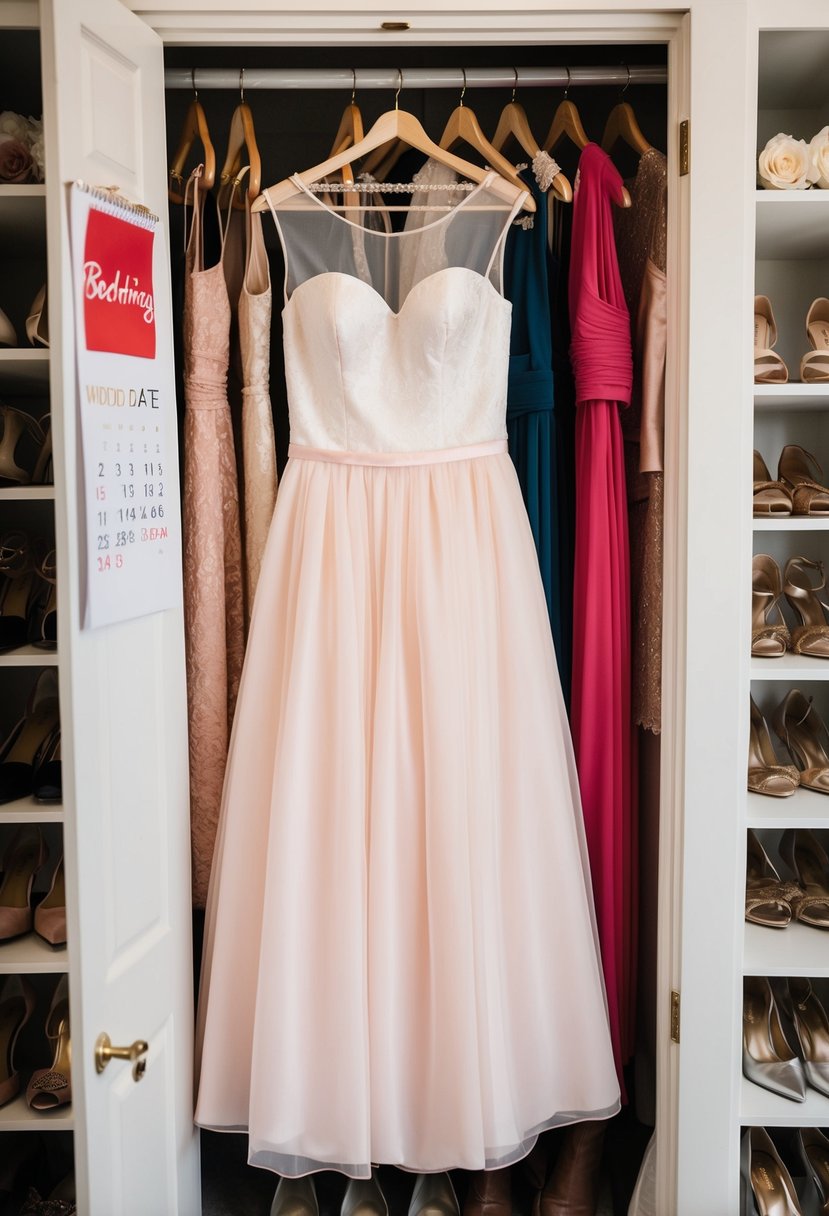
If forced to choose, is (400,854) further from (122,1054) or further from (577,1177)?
(577,1177)

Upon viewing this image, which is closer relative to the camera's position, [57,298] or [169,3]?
[57,298]

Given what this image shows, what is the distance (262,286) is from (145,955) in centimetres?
113

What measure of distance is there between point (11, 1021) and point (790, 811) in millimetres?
1408

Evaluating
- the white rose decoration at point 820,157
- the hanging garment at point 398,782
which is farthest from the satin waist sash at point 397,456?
the white rose decoration at point 820,157

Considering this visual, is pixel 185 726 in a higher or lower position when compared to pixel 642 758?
higher

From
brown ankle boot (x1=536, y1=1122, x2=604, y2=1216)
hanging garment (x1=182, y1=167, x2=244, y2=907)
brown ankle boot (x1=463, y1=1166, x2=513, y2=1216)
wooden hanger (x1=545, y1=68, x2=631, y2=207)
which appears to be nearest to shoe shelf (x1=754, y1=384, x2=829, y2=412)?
wooden hanger (x1=545, y1=68, x2=631, y2=207)

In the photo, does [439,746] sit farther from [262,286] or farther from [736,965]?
[262,286]

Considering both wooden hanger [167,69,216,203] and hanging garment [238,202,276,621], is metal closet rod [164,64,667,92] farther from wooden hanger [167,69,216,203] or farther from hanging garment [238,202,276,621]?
hanging garment [238,202,276,621]

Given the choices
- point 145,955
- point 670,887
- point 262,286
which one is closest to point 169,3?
point 262,286

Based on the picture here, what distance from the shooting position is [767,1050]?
1.71m

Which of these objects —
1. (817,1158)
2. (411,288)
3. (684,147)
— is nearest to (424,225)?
(411,288)

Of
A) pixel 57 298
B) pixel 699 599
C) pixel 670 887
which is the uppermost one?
pixel 57 298

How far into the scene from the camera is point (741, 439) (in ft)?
5.00

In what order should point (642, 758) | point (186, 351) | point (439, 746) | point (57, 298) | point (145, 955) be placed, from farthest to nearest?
point (642, 758) → point (186, 351) → point (439, 746) → point (145, 955) → point (57, 298)
